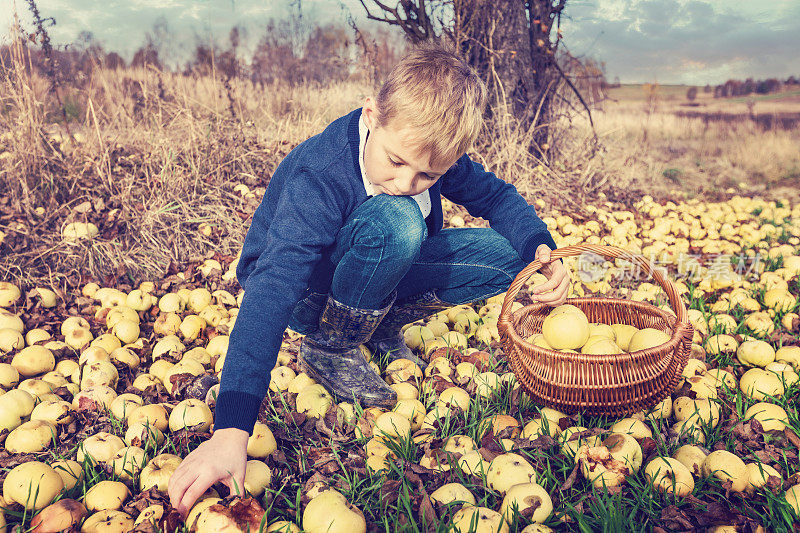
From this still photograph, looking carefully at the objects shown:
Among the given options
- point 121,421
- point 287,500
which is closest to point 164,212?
point 121,421

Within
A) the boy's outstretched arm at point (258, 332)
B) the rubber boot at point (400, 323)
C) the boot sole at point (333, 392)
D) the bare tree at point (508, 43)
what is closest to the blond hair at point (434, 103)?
the boy's outstretched arm at point (258, 332)

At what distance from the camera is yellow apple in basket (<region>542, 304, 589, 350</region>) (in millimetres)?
2141

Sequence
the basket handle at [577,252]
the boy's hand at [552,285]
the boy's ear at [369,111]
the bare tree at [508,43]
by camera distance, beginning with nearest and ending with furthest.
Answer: the boy's ear at [369,111]
the basket handle at [577,252]
the boy's hand at [552,285]
the bare tree at [508,43]

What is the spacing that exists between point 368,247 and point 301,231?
1.04 feet

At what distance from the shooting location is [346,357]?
7.61 ft

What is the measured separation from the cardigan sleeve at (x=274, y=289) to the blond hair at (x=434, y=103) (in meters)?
0.36

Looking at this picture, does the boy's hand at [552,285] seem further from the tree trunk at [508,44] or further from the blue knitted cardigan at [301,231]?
the tree trunk at [508,44]

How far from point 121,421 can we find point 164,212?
200 cm

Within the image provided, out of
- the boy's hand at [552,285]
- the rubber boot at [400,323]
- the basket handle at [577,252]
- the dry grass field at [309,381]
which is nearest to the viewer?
the dry grass field at [309,381]

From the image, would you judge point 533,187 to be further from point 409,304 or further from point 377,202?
point 377,202

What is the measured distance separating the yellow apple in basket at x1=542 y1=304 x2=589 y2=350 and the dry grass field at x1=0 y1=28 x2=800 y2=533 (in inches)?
1.3

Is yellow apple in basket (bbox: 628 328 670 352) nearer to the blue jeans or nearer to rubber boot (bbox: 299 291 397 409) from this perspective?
the blue jeans

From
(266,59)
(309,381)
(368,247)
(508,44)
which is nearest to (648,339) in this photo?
(368,247)

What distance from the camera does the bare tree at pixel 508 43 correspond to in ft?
16.8
